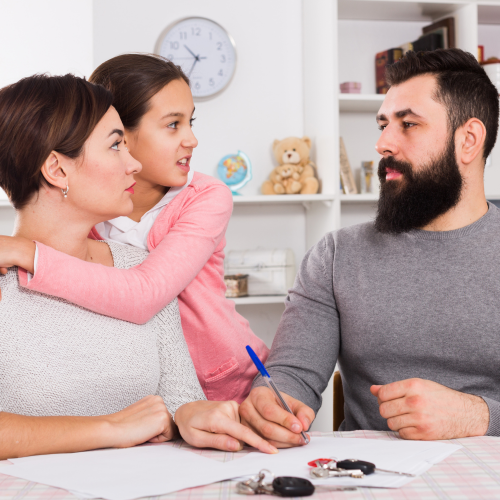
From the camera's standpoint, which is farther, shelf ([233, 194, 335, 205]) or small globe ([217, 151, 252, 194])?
small globe ([217, 151, 252, 194])

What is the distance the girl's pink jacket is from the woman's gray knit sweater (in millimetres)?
46

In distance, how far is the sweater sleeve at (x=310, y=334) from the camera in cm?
132

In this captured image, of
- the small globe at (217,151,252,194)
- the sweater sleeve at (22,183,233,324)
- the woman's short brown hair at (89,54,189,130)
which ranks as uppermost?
the woman's short brown hair at (89,54,189,130)

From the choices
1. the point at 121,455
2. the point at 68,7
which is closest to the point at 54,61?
the point at 68,7

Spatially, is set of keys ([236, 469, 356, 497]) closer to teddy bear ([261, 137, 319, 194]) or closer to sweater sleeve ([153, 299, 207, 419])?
sweater sleeve ([153, 299, 207, 419])

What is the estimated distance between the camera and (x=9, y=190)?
1.11 meters

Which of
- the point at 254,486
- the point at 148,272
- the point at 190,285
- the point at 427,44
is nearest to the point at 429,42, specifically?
the point at 427,44

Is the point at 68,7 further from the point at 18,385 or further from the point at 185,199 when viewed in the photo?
the point at 18,385

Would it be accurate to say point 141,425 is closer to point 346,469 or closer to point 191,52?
point 346,469

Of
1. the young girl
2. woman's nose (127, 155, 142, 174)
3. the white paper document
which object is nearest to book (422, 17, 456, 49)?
the young girl

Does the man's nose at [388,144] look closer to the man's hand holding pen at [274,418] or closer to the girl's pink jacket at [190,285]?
the girl's pink jacket at [190,285]

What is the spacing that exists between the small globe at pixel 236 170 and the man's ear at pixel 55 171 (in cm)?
173

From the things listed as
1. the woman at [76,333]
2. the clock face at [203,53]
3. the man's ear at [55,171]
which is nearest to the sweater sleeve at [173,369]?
the woman at [76,333]

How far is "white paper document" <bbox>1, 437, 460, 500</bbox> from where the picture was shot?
27.5 inches
